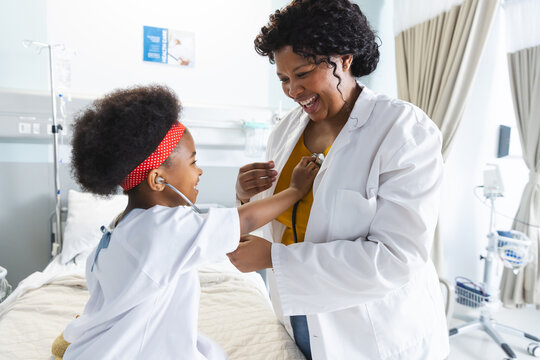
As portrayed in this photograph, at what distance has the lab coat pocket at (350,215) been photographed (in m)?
0.90

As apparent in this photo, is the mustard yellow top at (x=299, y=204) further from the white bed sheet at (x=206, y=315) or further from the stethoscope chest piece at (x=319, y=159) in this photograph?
the white bed sheet at (x=206, y=315)

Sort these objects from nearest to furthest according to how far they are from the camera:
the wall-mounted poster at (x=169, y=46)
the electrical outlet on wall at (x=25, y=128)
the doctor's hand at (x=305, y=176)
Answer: the doctor's hand at (x=305, y=176), the electrical outlet on wall at (x=25, y=128), the wall-mounted poster at (x=169, y=46)

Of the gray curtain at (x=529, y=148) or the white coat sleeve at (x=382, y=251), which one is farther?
the gray curtain at (x=529, y=148)

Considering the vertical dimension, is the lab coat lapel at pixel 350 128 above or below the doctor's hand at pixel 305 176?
above

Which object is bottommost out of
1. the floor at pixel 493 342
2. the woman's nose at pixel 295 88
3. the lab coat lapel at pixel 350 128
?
the floor at pixel 493 342

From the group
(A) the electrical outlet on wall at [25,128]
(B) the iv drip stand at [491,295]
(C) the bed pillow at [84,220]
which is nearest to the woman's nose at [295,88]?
(C) the bed pillow at [84,220]

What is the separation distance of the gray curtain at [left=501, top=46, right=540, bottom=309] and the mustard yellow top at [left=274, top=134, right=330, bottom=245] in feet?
6.33

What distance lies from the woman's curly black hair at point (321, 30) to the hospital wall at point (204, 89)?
1910 mm

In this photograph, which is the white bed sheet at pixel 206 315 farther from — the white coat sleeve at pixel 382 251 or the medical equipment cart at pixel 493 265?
the medical equipment cart at pixel 493 265


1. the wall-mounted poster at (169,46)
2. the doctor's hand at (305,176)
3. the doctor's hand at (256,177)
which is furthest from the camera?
the wall-mounted poster at (169,46)

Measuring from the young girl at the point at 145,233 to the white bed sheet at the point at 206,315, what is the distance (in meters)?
0.33

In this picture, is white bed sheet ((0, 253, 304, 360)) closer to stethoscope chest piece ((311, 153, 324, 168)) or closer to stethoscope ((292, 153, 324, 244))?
stethoscope ((292, 153, 324, 244))

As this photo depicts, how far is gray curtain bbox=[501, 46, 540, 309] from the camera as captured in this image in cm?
229

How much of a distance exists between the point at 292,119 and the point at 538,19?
1.98 metres
